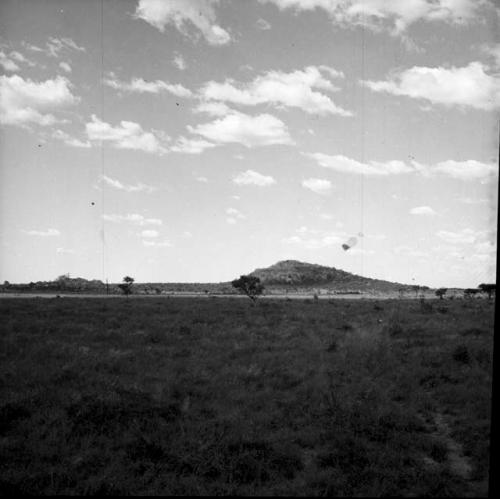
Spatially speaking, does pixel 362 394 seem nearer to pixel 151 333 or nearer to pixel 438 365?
pixel 438 365

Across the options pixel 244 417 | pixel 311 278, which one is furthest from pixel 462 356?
pixel 311 278

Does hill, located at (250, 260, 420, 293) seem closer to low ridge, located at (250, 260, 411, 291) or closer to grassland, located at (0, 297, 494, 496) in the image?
low ridge, located at (250, 260, 411, 291)

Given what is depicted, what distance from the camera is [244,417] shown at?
8.40 m

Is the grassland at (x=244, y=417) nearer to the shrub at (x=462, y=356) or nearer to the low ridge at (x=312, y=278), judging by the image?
the shrub at (x=462, y=356)

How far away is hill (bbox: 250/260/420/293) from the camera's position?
367 ft

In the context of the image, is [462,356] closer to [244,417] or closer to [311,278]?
[244,417]

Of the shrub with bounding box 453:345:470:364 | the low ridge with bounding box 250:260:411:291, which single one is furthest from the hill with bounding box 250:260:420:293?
the shrub with bounding box 453:345:470:364

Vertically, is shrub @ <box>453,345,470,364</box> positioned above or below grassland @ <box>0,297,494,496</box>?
above

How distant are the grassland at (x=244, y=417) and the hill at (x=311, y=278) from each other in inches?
3741

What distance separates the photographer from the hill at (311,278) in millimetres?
111769

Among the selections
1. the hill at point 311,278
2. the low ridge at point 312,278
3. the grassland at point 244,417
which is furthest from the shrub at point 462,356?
the low ridge at point 312,278

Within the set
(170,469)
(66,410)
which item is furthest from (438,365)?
(66,410)

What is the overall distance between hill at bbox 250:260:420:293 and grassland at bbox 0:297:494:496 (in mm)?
95012

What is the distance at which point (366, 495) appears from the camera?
5621mm
